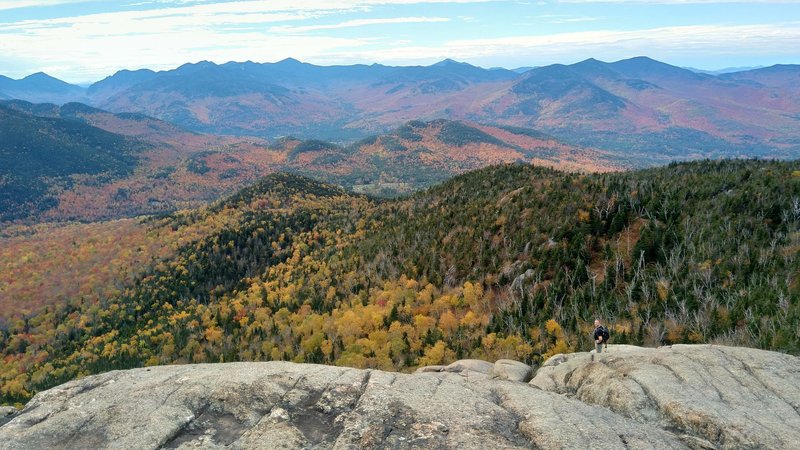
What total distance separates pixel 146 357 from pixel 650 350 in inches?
4318

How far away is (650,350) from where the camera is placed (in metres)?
34.7

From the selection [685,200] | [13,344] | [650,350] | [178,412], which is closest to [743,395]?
[650,350]

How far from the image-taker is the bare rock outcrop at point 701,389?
76.9ft

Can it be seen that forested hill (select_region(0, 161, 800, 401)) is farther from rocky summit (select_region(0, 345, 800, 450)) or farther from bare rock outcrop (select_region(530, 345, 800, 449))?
rocky summit (select_region(0, 345, 800, 450))

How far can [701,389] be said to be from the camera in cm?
2730

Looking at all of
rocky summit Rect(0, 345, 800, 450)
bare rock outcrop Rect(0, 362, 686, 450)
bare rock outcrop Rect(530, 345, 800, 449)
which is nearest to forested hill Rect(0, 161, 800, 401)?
bare rock outcrop Rect(530, 345, 800, 449)

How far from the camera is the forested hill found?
64.6 meters

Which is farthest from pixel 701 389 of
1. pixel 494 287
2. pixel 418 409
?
pixel 494 287

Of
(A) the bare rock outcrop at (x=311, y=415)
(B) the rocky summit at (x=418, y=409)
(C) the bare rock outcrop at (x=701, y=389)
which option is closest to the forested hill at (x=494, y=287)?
(C) the bare rock outcrop at (x=701, y=389)

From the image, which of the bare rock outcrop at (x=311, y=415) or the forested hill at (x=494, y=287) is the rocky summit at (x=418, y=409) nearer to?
the bare rock outcrop at (x=311, y=415)

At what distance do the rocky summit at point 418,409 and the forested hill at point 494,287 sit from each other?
651 inches

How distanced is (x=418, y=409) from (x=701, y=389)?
17.1 metres

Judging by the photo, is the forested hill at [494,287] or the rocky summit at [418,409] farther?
the forested hill at [494,287]

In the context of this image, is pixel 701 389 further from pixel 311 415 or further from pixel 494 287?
pixel 494 287
